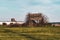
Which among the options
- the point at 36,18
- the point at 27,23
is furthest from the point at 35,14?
the point at 27,23

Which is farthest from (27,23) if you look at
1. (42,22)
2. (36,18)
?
(36,18)

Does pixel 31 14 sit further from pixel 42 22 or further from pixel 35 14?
pixel 42 22

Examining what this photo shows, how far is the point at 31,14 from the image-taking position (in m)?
55.9

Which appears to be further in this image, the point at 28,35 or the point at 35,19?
the point at 35,19

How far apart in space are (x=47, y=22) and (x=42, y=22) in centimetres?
225

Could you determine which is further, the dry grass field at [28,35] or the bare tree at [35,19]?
the bare tree at [35,19]

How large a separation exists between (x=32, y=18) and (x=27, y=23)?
7129 mm

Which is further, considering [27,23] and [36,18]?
[36,18]

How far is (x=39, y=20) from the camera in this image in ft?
177

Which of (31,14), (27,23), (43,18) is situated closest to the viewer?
(27,23)

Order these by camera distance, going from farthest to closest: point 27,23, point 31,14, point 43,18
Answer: point 31,14, point 43,18, point 27,23

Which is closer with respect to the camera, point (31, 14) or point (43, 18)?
point (43, 18)

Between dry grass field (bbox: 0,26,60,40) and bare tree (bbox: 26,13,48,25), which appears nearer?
dry grass field (bbox: 0,26,60,40)

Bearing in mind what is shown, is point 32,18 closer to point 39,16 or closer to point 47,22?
point 39,16
